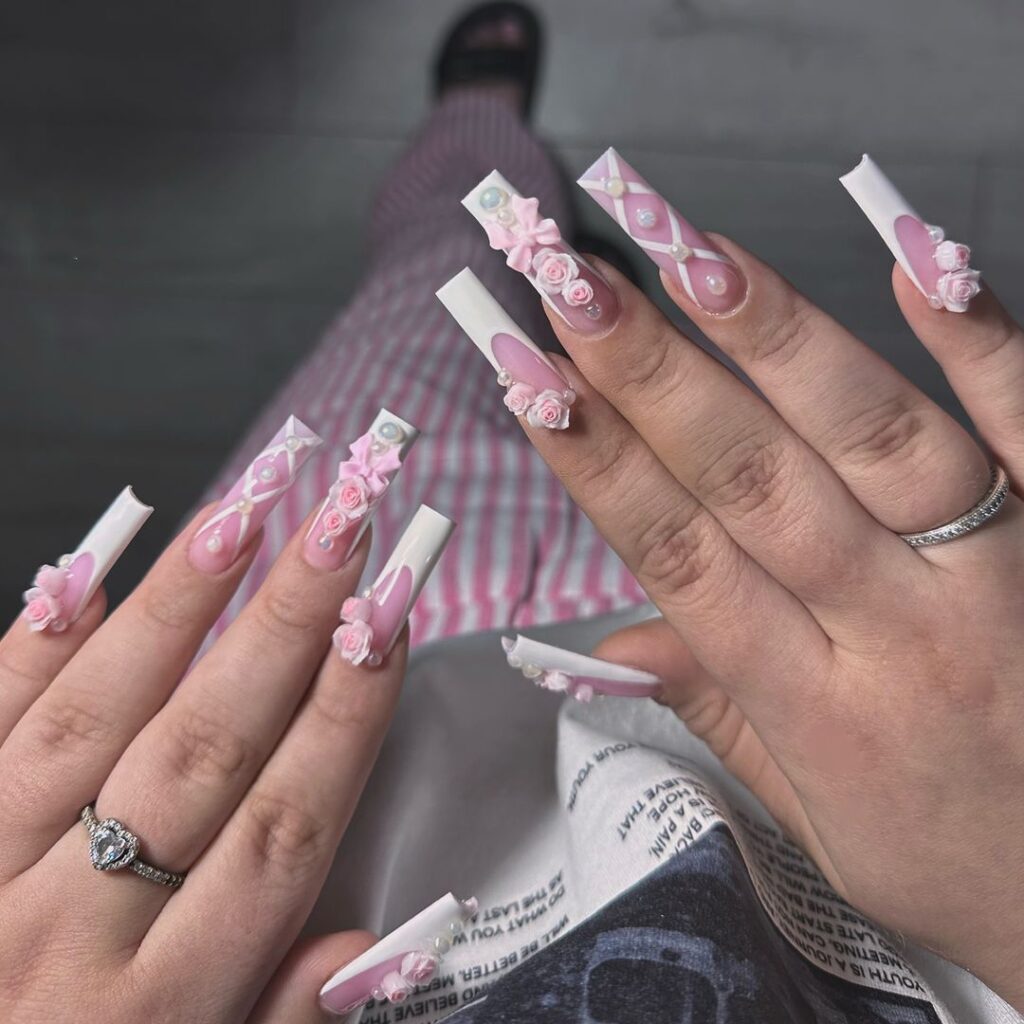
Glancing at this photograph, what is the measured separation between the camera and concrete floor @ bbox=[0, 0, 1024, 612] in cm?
143

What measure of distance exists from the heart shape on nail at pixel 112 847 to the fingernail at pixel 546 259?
306 millimetres

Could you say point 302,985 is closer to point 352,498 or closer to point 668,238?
point 352,498

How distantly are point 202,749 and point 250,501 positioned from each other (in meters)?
0.12

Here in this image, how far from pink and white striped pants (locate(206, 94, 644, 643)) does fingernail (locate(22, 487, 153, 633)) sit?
0.27 m

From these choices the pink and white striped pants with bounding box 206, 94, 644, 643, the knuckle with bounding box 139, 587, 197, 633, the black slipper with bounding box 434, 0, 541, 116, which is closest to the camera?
the knuckle with bounding box 139, 587, 197, 633

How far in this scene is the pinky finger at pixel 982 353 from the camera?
0.46m

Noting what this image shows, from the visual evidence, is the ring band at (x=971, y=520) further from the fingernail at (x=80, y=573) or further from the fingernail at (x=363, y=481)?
the fingernail at (x=80, y=573)

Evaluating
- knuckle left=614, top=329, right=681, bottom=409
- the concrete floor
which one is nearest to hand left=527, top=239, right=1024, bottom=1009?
knuckle left=614, top=329, right=681, bottom=409

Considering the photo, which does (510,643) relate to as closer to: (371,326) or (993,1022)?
(993,1022)

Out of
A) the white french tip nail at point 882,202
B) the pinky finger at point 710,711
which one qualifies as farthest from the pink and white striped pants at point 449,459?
the white french tip nail at point 882,202

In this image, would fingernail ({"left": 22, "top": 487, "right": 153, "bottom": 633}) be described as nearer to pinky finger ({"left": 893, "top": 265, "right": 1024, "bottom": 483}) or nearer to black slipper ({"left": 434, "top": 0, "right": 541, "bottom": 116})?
pinky finger ({"left": 893, "top": 265, "right": 1024, "bottom": 483})

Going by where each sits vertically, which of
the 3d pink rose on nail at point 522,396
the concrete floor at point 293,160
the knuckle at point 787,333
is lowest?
the knuckle at point 787,333

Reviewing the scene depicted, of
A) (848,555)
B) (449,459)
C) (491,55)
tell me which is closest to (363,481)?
(848,555)

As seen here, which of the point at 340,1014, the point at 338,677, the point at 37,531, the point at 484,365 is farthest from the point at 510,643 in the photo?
the point at 37,531
